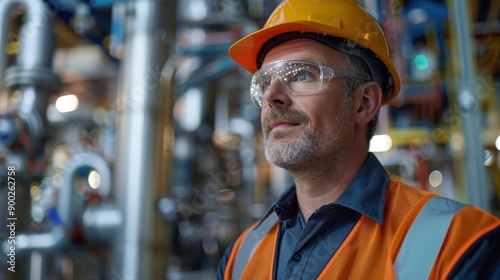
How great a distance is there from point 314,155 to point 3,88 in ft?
5.14

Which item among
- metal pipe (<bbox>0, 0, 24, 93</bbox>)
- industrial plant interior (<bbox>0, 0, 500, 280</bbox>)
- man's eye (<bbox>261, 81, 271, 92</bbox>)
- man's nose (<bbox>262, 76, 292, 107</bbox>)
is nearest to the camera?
A: man's nose (<bbox>262, 76, 292, 107</bbox>)

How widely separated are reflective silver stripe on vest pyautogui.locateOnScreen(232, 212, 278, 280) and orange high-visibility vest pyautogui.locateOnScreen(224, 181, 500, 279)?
13 centimetres

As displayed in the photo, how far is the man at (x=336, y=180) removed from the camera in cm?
100

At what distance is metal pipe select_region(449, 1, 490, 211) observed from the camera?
184cm

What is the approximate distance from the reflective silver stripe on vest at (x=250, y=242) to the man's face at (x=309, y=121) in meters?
0.28

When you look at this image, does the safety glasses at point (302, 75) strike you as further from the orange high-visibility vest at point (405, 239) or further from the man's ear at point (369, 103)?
the orange high-visibility vest at point (405, 239)

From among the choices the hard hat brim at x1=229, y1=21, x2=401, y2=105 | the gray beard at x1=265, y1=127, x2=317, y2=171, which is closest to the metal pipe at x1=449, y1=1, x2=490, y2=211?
the hard hat brim at x1=229, y1=21, x2=401, y2=105

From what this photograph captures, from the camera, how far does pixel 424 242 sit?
0.98m

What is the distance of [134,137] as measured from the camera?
2109mm

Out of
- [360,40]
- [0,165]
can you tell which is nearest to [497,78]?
[360,40]

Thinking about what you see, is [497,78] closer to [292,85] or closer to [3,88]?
[292,85]

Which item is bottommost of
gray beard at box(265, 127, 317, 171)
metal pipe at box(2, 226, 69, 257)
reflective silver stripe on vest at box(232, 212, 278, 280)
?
metal pipe at box(2, 226, 69, 257)

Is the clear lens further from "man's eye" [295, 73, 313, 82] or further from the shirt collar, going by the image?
the shirt collar

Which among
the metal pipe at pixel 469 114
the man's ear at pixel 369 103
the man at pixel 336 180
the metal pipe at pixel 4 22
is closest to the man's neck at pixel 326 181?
the man at pixel 336 180
